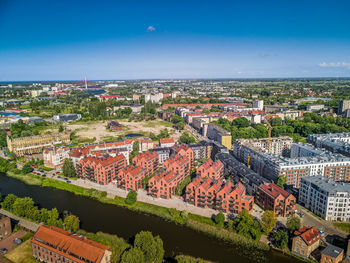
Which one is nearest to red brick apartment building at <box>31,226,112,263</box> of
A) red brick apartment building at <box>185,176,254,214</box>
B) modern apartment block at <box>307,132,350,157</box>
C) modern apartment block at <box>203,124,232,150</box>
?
red brick apartment building at <box>185,176,254,214</box>

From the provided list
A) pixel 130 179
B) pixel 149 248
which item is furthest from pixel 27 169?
pixel 149 248

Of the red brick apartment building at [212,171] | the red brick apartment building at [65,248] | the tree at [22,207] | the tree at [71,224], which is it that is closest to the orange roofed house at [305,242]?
the red brick apartment building at [212,171]

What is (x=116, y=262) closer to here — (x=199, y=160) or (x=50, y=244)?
(x=50, y=244)

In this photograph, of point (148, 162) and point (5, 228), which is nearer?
point (5, 228)

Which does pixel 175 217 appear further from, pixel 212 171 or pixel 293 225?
pixel 293 225

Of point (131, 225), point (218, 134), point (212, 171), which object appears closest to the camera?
point (131, 225)
